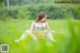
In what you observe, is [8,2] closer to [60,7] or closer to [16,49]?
[60,7]

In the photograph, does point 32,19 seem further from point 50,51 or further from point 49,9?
point 50,51

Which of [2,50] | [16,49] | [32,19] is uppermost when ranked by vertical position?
[16,49]

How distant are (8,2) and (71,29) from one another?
82cm

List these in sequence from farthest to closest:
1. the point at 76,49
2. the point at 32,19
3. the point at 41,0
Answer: the point at 41,0
the point at 32,19
the point at 76,49

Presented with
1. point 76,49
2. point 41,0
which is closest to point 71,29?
point 76,49

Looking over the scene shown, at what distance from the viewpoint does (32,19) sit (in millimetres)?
896

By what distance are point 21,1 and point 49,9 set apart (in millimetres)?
162

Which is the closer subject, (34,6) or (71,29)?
(71,29)

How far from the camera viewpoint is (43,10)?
3.18 ft

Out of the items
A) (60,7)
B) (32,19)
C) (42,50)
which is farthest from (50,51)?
(60,7)

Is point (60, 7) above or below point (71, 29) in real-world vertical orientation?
below

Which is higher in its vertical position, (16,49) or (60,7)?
(16,49)

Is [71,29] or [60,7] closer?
[71,29]

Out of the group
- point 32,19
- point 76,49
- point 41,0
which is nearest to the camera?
point 76,49
